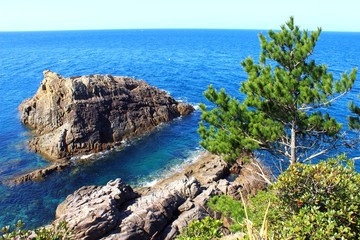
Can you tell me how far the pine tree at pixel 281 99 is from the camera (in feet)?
62.5

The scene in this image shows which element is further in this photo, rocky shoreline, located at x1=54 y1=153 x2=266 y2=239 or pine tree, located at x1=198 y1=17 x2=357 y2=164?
rocky shoreline, located at x1=54 y1=153 x2=266 y2=239

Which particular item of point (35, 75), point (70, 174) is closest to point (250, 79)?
point (70, 174)

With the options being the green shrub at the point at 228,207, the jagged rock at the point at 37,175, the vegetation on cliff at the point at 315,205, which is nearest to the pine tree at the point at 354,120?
the vegetation on cliff at the point at 315,205

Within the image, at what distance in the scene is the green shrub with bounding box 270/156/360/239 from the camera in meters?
10.4

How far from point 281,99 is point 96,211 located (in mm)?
15903

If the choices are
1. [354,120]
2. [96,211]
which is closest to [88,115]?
[96,211]

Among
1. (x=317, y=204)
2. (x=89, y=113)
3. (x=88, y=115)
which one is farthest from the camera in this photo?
(x=89, y=113)

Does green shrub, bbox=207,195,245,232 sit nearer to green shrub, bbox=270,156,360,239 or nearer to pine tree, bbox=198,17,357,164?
pine tree, bbox=198,17,357,164

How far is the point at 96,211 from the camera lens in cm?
2350

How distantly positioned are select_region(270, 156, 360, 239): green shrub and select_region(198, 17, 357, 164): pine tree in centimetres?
727

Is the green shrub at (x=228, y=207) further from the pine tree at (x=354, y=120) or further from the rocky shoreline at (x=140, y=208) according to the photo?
the pine tree at (x=354, y=120)

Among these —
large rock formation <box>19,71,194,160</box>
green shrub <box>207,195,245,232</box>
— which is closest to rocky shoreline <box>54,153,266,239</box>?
green shrub <box>207,195,245,232</box>

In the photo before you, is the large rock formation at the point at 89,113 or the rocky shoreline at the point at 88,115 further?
the large rock formation at the point at 89,113

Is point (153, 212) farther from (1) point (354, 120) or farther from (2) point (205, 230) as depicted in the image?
(1) point (354, 120)
